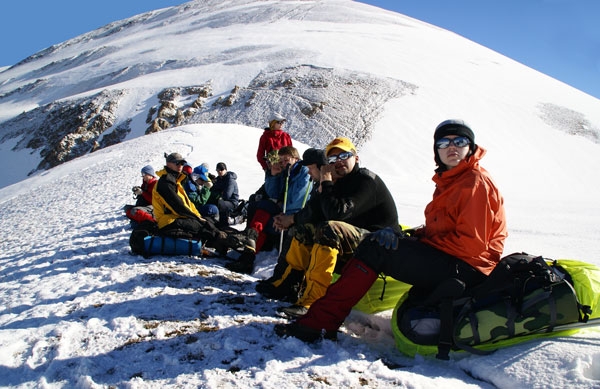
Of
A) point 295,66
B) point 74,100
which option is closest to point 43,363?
point 295,66

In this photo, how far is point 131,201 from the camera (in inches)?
428

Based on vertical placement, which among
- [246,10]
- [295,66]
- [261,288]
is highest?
[246,10]

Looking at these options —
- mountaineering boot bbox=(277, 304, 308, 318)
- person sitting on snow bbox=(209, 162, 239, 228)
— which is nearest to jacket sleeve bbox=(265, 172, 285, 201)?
person sitting on snow bbox=(209, 162, 239, 228)

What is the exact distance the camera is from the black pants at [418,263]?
3000mm

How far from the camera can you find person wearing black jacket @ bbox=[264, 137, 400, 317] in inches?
137

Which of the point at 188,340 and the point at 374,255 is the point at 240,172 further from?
the point at 374,255

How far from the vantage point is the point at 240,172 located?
48.3ft

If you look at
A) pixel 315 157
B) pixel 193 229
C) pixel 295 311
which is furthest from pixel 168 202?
pixel 295 311

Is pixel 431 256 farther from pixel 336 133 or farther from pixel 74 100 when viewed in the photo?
pixel 74 100

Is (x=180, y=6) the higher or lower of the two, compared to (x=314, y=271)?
higher

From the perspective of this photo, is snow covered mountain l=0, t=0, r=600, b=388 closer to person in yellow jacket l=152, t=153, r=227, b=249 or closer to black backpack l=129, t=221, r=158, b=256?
black backpack l=129, t=221, r=158, b=256

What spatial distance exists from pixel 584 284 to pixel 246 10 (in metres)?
88.1

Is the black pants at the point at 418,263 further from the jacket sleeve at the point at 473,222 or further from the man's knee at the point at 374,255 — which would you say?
the jacket sleeve at the point at 473,222

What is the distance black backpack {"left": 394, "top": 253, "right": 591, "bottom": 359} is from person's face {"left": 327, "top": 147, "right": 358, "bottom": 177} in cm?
143
